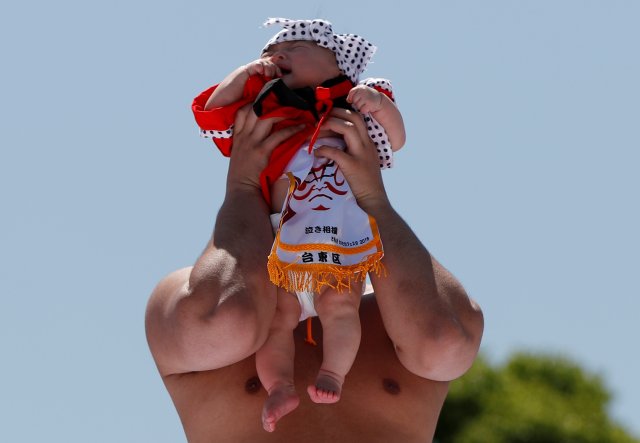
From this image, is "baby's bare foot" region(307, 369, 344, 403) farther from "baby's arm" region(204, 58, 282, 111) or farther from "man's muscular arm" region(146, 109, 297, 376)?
"baby's arm" region(204, 58, 282, 111)

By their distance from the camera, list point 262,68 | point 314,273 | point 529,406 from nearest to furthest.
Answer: point 314,273 → point 262,68 → point 529,406

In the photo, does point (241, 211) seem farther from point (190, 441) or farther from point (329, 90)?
point (190, 441)

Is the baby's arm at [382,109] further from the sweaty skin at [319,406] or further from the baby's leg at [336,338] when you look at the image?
the sweaty skin at [319,406]

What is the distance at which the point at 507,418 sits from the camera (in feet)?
62.8

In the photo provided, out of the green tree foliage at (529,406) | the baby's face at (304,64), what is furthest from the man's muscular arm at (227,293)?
the green tree foliage at (529,406)

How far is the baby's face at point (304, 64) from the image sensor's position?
505 centimetres

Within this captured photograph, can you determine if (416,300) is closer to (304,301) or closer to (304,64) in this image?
(304,301)

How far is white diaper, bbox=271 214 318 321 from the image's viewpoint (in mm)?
4734

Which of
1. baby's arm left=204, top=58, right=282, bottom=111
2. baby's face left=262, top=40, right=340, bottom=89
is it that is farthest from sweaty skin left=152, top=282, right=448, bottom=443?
baby's face left=262, top=40, right=340, bottom=89

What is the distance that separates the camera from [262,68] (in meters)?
4.98

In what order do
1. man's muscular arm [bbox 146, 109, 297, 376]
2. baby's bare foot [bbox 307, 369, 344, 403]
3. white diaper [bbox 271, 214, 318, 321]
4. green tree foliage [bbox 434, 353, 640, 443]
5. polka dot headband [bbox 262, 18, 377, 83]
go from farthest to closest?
green tree foliage [bbox 434, 353, 640, 443] → polka dot headband [bbox 262, 18, 377, 83] → white diaper [bbox 271, 214, 318, 321] → man's muscular arm [bbox 146, 109, 297, 376] → baby's bare foot [bbox 307, 369, 344, 403]

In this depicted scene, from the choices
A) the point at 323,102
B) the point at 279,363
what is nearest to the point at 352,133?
the point at 323,102

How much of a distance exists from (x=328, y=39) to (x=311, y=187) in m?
0.70

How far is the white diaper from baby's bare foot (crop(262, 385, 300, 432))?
1.38 ft
